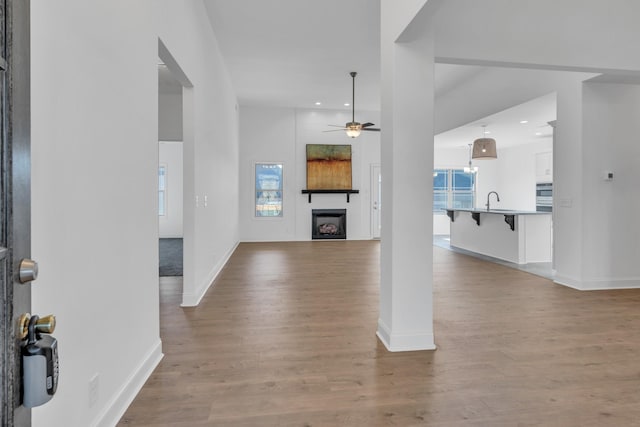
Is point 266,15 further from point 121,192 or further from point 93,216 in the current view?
point 93,216

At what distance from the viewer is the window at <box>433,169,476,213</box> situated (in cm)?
1130

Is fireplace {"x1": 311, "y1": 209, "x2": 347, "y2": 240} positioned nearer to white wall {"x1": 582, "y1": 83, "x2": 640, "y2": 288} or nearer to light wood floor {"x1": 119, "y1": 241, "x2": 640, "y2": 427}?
light wood floor {"x1": 119, "y1": 241, "x2": 640, "y2": 427}

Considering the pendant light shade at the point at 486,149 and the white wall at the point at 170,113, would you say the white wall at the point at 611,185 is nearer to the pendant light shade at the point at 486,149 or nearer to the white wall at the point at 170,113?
the pendant light shade at the point at 486,149

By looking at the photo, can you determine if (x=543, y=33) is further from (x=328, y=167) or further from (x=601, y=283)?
(x=328, y=167)

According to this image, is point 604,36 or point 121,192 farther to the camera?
point 604,36

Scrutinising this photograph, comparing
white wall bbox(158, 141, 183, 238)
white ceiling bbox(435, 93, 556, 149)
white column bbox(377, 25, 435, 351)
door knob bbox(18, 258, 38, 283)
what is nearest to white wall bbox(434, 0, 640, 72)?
white column bbox(377, 25, 435, 351)

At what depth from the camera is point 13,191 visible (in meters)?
0.74

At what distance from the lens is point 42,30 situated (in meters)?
1.20

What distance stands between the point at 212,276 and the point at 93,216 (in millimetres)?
3219

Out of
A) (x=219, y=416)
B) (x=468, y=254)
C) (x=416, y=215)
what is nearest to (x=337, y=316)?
(x=416, y=215)

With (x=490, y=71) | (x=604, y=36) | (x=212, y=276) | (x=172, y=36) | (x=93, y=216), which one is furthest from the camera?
(x=490, y=71)

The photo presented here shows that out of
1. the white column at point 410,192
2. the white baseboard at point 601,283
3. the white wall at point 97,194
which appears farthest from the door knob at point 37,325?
the white baseboard at point 601,283

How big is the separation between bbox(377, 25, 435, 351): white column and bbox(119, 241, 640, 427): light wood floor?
223 millimetres

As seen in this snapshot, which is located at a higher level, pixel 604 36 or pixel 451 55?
pixel 604 36
